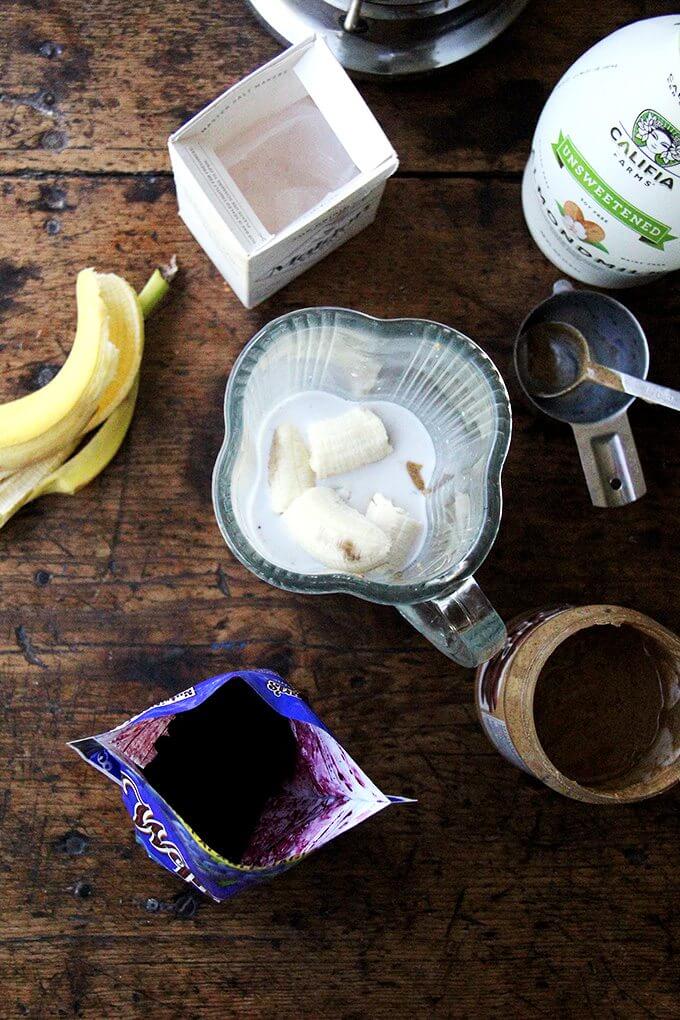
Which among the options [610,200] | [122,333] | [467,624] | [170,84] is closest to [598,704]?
[467,624]

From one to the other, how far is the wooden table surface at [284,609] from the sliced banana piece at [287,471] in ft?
0.26

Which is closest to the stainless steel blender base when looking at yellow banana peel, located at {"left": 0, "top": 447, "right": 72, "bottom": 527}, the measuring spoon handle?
the measuring spoon handle

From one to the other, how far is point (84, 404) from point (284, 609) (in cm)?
23

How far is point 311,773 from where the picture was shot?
0.67 metres

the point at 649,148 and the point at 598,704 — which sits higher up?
the point at 649,148

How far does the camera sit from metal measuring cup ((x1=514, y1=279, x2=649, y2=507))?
72 centimetres

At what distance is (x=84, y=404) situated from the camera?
0.66 metres

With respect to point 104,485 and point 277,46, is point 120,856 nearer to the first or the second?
point 104,485

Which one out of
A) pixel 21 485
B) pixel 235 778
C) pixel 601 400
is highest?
pixel 601 400

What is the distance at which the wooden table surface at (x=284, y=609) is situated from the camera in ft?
2.38

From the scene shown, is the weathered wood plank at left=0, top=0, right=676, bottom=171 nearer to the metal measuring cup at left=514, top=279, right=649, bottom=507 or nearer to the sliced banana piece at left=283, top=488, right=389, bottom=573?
the metal measuring cup at left=514, top=279, right=649, bottom=507

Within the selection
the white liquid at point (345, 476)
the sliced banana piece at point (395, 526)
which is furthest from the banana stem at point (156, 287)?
the sliced banana piece at point (395, 526)

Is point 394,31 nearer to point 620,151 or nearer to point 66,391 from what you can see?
point 620,151

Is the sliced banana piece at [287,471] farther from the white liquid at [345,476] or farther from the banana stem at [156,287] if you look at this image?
the banana stem at [156,287]
